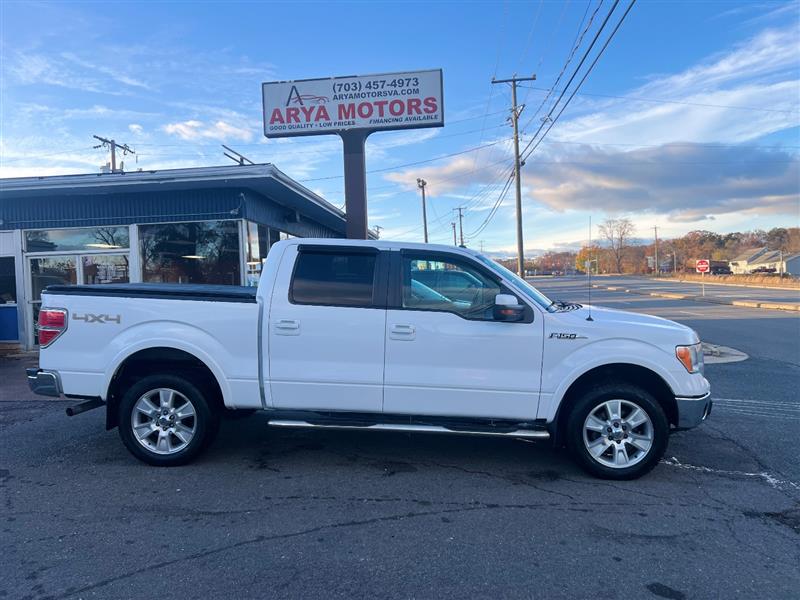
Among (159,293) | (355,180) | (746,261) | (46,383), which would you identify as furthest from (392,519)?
(746,261)

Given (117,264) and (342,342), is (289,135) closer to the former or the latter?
(117,264)

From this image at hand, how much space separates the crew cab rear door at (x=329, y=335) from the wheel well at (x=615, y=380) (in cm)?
160

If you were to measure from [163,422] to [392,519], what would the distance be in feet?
7.84

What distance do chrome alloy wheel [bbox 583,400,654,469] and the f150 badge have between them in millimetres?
4238

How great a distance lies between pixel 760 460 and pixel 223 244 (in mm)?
10526

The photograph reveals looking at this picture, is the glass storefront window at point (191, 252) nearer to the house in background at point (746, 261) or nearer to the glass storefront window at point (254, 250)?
the glass storefront window at point (254, 250)

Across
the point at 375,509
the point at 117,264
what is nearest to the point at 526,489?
the point at 375,509

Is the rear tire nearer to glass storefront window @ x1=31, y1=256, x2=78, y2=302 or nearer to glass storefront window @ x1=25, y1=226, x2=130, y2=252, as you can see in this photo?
glass storefront window @ x1=25, y1=226, x2=130, y2=252

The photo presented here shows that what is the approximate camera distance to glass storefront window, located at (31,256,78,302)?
1255 centimetres

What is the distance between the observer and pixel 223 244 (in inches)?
475

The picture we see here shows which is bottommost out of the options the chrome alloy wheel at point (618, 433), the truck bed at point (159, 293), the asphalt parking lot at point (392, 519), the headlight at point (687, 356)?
the asphalt parking lot at point (392, 519)

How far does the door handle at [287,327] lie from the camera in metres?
4.75

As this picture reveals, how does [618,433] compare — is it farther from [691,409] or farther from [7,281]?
[7,281]

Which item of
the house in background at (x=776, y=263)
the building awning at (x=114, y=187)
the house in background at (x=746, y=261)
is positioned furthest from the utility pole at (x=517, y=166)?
the house in background at (x=746, y=261)
